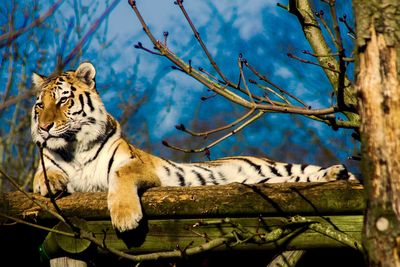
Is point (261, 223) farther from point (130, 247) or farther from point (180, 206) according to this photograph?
point (130, 247)

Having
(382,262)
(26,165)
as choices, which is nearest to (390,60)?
(382,262)

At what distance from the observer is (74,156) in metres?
4.68

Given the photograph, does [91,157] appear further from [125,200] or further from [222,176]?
[125,200]

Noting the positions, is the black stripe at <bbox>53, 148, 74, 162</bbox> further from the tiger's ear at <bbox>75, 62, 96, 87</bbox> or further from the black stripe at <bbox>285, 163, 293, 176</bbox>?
the black stripe at <bbox>285, 163, 293, 176</bbox>

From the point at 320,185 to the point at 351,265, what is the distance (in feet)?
4.66

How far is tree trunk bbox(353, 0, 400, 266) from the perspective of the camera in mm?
2107

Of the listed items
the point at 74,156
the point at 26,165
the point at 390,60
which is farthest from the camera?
the point at 26,165

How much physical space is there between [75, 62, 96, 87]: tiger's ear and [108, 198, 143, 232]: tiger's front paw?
1.68 m

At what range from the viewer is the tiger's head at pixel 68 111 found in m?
4.62

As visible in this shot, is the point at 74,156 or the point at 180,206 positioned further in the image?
the point at 74,156

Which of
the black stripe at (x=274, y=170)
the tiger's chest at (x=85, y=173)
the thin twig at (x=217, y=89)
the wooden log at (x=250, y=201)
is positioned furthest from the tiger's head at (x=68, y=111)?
the thin twig at (x=217, y=89)

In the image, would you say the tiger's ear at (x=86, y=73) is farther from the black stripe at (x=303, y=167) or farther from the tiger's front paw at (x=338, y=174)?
the tiger's front paw at (x=338, y=174)

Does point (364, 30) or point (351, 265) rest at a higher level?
point (364, 30)

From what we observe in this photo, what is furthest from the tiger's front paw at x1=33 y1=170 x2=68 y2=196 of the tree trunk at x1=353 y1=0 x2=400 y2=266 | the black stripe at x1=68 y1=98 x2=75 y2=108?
the tree trunk at x1=353 y1=0 x2=400 y2=266
